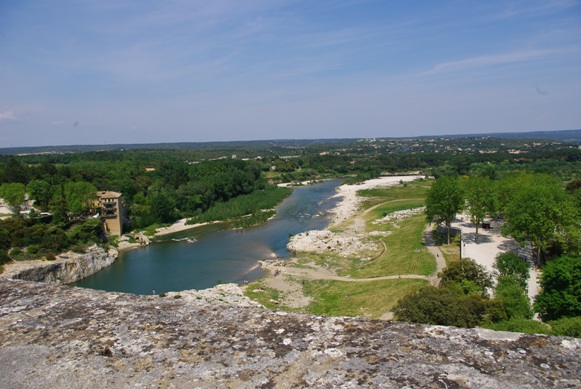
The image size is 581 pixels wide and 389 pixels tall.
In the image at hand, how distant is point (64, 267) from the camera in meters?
28.1

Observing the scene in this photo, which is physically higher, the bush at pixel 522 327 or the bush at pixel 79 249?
the bush at pixel 522 327

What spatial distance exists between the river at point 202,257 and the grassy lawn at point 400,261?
708cm

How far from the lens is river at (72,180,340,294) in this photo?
1065 inches

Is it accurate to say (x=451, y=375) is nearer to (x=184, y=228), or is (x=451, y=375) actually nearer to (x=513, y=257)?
(x=513, y=257)

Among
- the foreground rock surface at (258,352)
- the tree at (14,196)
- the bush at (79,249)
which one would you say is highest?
the foreground rock surface at (258,352)

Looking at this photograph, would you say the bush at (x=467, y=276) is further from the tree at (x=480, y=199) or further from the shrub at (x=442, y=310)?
the tree at (x=480, y=199)

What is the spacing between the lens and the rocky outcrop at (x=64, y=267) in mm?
25375

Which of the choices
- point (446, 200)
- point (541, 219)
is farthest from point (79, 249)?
point (541, 219)

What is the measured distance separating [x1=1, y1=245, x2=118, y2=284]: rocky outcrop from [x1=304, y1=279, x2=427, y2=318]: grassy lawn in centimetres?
1690

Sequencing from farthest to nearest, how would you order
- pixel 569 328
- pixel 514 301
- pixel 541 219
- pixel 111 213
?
pixel 111 213 → pixel 541 219 → pixel 514 301 → pixel 569 328

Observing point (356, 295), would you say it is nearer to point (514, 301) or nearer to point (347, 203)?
point (514, 301)

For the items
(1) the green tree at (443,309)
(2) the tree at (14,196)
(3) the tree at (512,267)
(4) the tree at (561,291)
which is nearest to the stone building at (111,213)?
(2) the tree at (14,196)

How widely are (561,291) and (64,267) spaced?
1169 inches

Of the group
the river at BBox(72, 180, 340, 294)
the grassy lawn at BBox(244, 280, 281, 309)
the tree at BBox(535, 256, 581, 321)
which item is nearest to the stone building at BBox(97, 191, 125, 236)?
the river at BBox(72, 180, 340, 294)
